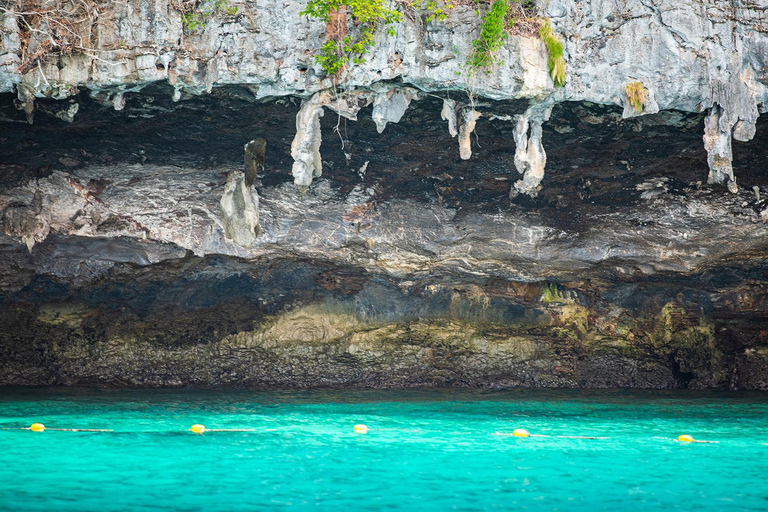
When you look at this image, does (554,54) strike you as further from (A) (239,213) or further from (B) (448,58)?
(A) (239,213)

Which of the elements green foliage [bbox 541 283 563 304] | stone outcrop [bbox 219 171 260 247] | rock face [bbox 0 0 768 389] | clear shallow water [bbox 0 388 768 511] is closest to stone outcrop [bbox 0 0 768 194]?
rock face [bbox 0 0 768 389]

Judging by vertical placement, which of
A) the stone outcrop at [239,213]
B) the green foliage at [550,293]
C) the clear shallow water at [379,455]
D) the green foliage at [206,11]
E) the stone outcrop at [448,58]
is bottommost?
the clear shallow water at [379,455]

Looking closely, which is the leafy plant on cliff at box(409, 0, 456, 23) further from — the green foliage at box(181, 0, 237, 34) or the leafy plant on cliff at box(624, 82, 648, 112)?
the leafy plant on cliff at box(624, 82, 648, 112)

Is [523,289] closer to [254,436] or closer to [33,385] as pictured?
[254,436]

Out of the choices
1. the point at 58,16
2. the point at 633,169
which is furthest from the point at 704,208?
the point at 58,16

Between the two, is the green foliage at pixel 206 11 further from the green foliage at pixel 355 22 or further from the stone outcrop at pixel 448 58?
the green foliage at pixel 355 22

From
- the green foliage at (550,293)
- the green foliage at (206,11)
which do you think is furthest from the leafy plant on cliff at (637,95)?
the green foliage at (550,293)

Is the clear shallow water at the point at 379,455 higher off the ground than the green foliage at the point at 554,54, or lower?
lower

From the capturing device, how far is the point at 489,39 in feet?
27.8

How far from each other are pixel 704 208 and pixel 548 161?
277cm

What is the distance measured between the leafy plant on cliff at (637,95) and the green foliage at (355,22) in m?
2.81

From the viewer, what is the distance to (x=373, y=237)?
12281 mm

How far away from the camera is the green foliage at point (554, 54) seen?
8.50 m

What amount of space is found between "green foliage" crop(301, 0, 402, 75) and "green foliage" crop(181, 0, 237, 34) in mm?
883
